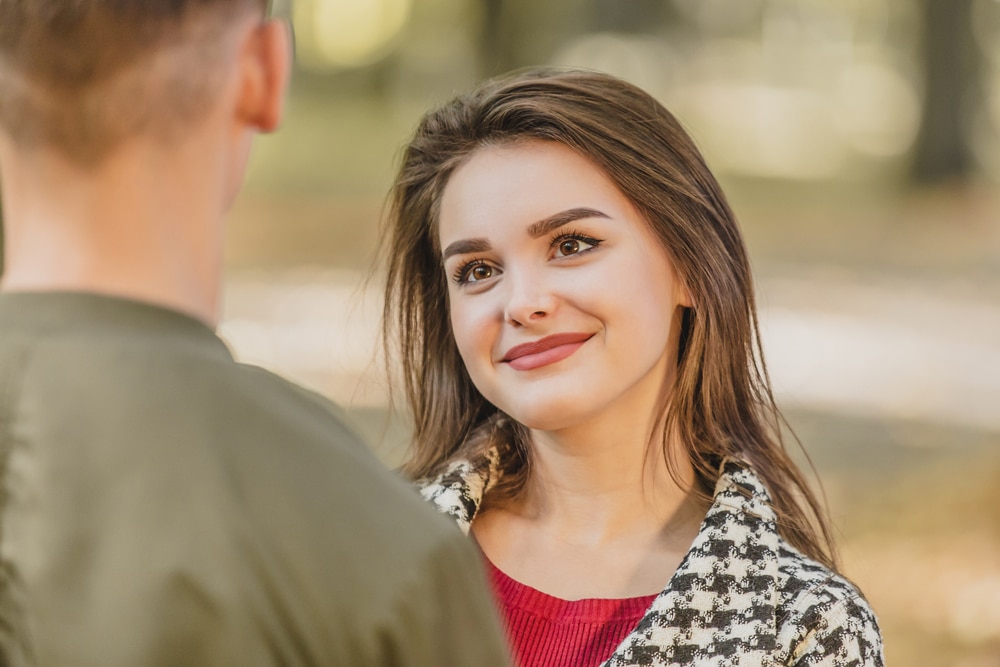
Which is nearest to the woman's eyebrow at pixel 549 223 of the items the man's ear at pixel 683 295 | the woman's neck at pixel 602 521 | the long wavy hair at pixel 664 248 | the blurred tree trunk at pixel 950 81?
the long wavy hair at pixel 664 248

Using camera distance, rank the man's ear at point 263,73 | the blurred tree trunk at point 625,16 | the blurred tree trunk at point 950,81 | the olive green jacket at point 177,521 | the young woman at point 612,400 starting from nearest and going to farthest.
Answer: the olive green jacket at point 177,521 → the man's ear at point 263,73 → the young woman at point 612,400 → the blurred tree trunk at point 625,16 → the blurred tree trunk at point 950,81

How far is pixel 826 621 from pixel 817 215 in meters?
13.5

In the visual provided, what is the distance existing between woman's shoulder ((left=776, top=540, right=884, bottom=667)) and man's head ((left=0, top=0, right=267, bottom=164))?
1.34m

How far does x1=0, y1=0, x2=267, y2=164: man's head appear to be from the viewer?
3.74ft

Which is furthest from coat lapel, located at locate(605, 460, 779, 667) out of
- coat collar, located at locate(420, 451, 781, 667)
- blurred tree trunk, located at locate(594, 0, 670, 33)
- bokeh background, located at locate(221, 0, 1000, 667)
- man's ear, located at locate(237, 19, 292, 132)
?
blurred tree trunk, located at locate(594, 0, 670, 33)

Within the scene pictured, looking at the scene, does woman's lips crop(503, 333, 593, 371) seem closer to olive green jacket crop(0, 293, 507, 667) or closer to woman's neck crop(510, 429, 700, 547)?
woman's neck crop(510, 429, 700, 547)

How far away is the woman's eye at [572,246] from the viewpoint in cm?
232

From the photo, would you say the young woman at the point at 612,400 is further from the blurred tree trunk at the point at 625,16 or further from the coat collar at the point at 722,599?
the blurred tree trunk at the point at 625,16

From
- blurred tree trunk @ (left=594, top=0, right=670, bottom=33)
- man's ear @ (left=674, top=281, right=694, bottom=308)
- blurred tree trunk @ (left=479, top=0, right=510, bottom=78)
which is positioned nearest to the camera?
man's ear @ (left=674, top=281, right=694, bottom=308)

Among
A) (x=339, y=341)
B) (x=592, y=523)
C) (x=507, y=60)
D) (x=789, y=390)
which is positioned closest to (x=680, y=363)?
(x=592, y=523)

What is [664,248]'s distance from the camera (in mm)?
2432

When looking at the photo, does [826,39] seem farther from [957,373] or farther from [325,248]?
[957,373]

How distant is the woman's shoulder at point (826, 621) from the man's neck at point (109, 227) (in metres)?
1.26

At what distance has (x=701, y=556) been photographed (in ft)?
7.20
